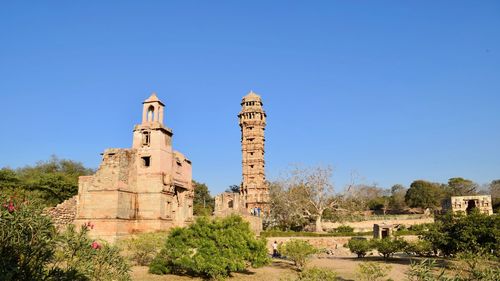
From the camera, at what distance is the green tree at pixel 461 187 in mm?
64562

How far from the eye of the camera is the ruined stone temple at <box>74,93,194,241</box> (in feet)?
63.2

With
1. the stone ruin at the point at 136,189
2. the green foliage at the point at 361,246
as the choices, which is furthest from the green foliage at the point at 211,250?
the green foliage at the point at 361,246

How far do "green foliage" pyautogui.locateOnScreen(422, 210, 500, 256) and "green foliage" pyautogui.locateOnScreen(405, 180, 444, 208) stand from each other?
4893 cm

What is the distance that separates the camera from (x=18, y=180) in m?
33.2

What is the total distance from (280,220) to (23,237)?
37.5 metres

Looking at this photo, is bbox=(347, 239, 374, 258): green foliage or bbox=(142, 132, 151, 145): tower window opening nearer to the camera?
bbox=(142, 132, 151, 145): tower window opening

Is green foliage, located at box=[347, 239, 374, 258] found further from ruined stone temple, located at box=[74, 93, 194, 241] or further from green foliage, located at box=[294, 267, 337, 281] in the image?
green foliage, located at box=[294, 267, 337, 281]

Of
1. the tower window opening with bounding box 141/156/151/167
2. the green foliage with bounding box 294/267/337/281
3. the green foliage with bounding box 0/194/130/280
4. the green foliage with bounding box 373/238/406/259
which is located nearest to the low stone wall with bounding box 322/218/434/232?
the green foliage with bounding box 373/238/406/259

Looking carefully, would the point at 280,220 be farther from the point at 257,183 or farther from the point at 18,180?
the point at 18,180

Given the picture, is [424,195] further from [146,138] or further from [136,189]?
[136,189]

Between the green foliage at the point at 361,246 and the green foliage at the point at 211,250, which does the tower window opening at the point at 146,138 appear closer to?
the green foliage at the point at 211,250

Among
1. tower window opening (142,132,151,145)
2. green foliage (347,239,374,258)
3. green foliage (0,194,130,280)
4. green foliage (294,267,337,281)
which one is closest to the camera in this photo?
green foliage (0,194,130,280)

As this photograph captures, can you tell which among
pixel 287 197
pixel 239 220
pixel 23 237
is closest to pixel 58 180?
pixel 287 197

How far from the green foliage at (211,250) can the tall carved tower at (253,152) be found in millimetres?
29421
